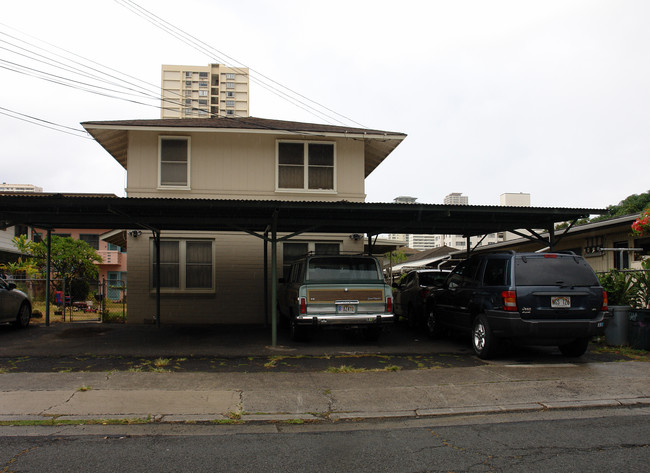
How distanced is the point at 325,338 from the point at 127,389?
5754mm

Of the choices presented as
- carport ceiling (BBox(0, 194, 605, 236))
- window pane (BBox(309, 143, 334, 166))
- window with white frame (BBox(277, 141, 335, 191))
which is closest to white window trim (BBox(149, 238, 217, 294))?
carport ceiling (BBox(0, 194, 605, 236))

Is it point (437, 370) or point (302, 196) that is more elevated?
point (302, 196)

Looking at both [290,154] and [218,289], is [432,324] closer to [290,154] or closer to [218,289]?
[218,289]

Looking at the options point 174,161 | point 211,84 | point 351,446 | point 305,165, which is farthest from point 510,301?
point 211,84

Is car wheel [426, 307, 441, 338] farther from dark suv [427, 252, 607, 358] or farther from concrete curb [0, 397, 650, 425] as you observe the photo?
concrete curb [0, 397, 650, 425]

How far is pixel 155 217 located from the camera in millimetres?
12273

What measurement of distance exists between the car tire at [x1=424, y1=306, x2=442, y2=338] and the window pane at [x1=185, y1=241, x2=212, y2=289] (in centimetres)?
682

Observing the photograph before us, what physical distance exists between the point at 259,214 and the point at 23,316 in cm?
764

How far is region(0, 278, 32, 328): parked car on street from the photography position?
43.0ft

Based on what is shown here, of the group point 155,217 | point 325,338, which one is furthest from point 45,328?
point 325,338

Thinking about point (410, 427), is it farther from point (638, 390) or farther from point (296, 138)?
point (296, 138)

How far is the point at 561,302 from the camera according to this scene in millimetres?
8711

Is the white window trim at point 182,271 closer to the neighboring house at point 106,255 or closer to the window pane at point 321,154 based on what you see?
the window pane at point 321,154

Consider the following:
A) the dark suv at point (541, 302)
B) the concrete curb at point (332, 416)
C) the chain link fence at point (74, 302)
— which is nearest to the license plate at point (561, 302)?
the dark suv at point (541, 302)
